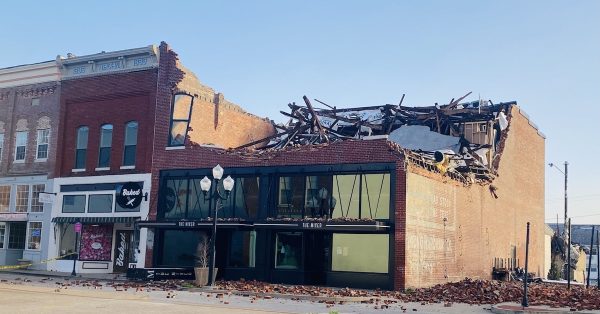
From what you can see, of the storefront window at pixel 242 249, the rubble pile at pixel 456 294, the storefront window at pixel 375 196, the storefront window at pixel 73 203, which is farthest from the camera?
the storefront window at pixel 73 203

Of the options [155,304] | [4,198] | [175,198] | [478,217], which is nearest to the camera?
[155,304]

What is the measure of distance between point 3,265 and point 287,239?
1931 centimetres

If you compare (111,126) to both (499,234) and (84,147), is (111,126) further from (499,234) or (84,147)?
(499,234)

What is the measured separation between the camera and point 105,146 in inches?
1453

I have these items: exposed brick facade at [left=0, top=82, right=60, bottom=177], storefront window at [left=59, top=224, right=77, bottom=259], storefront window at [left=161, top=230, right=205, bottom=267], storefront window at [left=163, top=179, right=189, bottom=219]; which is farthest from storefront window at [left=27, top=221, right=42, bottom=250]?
storefront window at [left=163, top=179, right=189, bottom=219]

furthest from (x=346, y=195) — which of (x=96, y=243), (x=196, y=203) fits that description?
(x=96, y=243)

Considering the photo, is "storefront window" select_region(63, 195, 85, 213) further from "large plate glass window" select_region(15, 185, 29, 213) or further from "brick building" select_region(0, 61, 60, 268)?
"large plate glass window" select_region(15, 185, 29, 213)

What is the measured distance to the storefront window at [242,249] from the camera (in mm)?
30281

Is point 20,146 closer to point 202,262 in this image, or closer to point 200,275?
point 202,262

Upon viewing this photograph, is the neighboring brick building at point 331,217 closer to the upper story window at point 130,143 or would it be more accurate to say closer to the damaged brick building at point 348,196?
the damaged brick building at point 348,196

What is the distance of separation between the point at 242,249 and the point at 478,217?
40.3ft

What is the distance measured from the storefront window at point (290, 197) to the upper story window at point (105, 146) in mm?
11631

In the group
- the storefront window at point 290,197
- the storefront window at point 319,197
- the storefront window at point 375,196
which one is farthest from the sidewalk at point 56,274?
the storefront window at point 375,196

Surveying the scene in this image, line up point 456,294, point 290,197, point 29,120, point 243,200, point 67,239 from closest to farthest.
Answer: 1. point 456,294
2. point 290,197
3. point 243,200
4. point 67,239
5. point 29,120
